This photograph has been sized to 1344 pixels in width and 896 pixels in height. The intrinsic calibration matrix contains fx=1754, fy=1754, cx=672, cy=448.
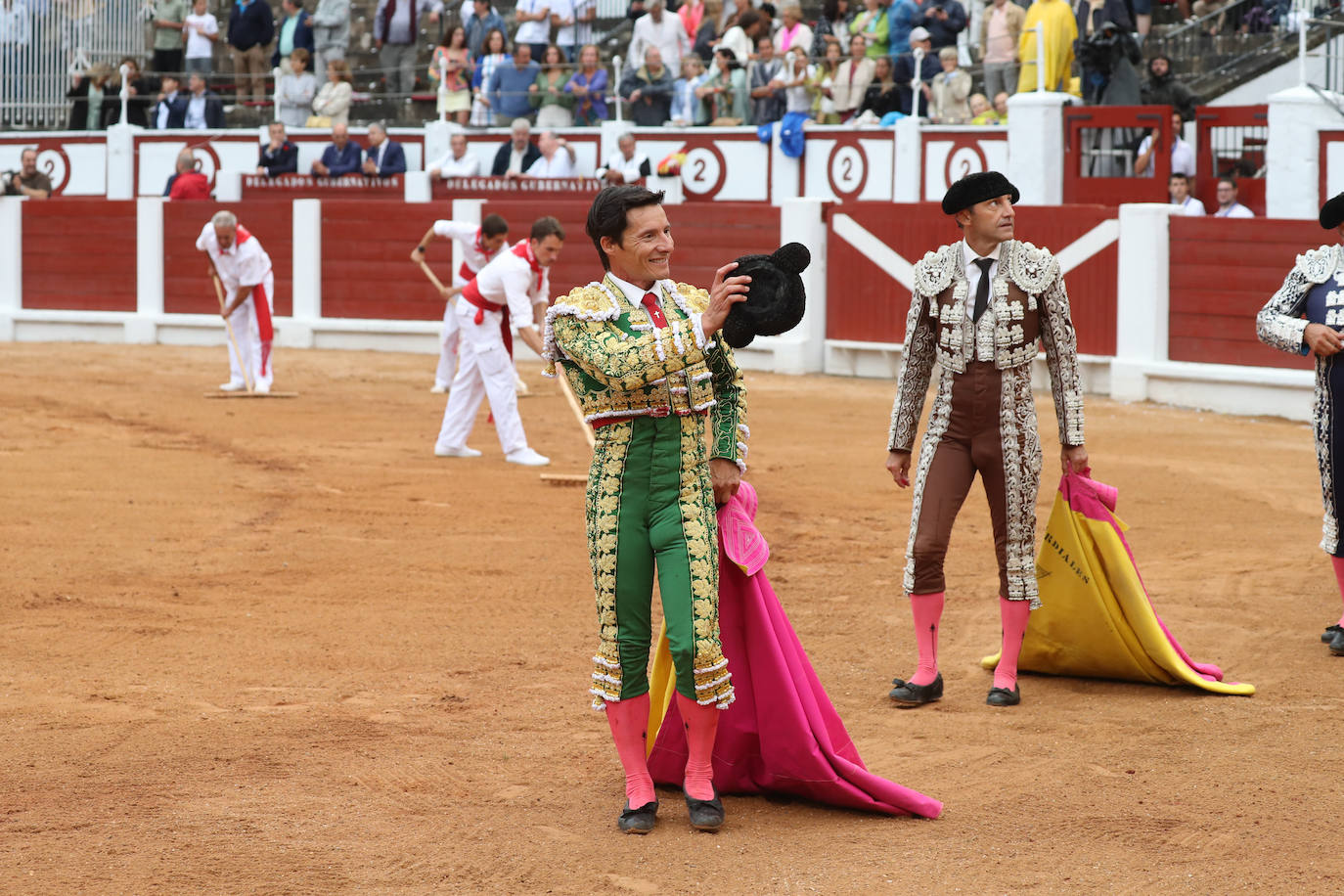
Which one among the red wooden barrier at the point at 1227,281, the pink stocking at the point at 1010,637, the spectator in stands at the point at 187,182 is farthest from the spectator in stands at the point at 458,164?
the pink stocking at the point at 1010,637

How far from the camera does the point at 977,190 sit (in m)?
5.02

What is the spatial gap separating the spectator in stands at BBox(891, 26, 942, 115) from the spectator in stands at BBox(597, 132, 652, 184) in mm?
2531

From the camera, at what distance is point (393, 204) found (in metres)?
17.2

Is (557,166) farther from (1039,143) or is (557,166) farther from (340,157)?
(1039,143)

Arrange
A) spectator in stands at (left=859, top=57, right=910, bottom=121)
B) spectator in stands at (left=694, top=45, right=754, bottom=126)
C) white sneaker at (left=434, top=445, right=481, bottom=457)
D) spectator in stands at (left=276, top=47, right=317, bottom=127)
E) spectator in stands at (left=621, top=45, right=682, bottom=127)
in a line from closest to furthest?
white sneaker at (left=434, top=445, right=481, bottom=457) < spectator in stands at (left=859, top=57, right=910, bottom=121) < spectator in stands at (left=694, top=45, right=754, bottom=126) < spectator in stands at (left=621, top=45, right=682, bottom=127) < spectator in stands at (left=276, top=47, right=317, bottom=127)

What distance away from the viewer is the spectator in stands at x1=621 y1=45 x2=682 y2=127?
→ 695 inches

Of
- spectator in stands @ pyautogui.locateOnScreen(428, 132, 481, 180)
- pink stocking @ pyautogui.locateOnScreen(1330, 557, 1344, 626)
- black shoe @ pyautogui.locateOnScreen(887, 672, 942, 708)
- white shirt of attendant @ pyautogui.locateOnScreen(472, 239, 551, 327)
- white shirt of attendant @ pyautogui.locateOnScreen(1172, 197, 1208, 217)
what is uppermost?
spectator in stands @ pyautogui.locateOnScreen(428, 132, 481, 180)

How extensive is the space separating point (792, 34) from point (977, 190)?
1245cm

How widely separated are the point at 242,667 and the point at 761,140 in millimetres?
12247

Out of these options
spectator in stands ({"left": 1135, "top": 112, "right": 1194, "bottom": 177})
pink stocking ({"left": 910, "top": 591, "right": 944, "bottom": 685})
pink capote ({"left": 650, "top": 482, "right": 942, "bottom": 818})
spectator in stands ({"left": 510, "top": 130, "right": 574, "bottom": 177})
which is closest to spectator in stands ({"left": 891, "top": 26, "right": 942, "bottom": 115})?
spectator in stands ({"left": 1135, "top": 112, "right": 1194, "bottom": 177})

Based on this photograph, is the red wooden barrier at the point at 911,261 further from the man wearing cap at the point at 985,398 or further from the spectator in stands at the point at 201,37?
the spectator in stands at the point at 201,37

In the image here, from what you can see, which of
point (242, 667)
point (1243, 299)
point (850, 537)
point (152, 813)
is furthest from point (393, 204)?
point (152, 813)

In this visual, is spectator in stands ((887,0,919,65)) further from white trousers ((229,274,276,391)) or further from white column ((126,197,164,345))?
white column ((126,197,164,345))

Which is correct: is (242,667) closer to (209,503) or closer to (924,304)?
(924,304)
